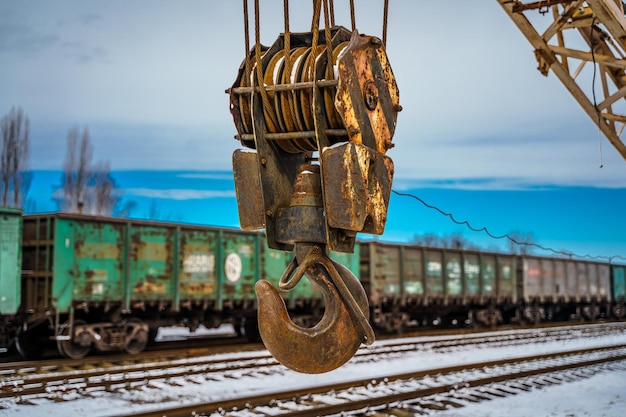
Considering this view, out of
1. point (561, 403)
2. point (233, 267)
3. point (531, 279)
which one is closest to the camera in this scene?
point (561, 403)

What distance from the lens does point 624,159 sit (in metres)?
8.50

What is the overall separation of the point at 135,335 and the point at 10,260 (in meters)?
2.71

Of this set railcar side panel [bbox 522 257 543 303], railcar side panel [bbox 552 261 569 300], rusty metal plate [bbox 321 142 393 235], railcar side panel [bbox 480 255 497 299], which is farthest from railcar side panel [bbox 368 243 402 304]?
rusty metal plate [bbox 321 142 393 235]

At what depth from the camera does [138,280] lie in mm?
12539

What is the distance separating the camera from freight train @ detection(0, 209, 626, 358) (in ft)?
37.9

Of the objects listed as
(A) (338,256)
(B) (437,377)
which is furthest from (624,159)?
(A) (338,256)

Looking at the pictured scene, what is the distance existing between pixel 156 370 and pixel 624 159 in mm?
7068

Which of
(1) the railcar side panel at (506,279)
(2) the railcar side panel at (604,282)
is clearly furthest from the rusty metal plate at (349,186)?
(2) the railcar side panel at (604,282)

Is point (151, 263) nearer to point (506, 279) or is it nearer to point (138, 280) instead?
point (138, 280)

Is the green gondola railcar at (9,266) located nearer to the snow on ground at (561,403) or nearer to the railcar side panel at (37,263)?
the railcar side panel at (37,263)

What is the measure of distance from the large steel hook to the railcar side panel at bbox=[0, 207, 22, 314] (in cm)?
1026

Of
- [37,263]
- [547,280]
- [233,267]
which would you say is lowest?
[547,280]

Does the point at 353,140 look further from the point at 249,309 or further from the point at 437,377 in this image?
the point at 249,309

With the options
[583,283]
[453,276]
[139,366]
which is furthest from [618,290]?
[139,366]
